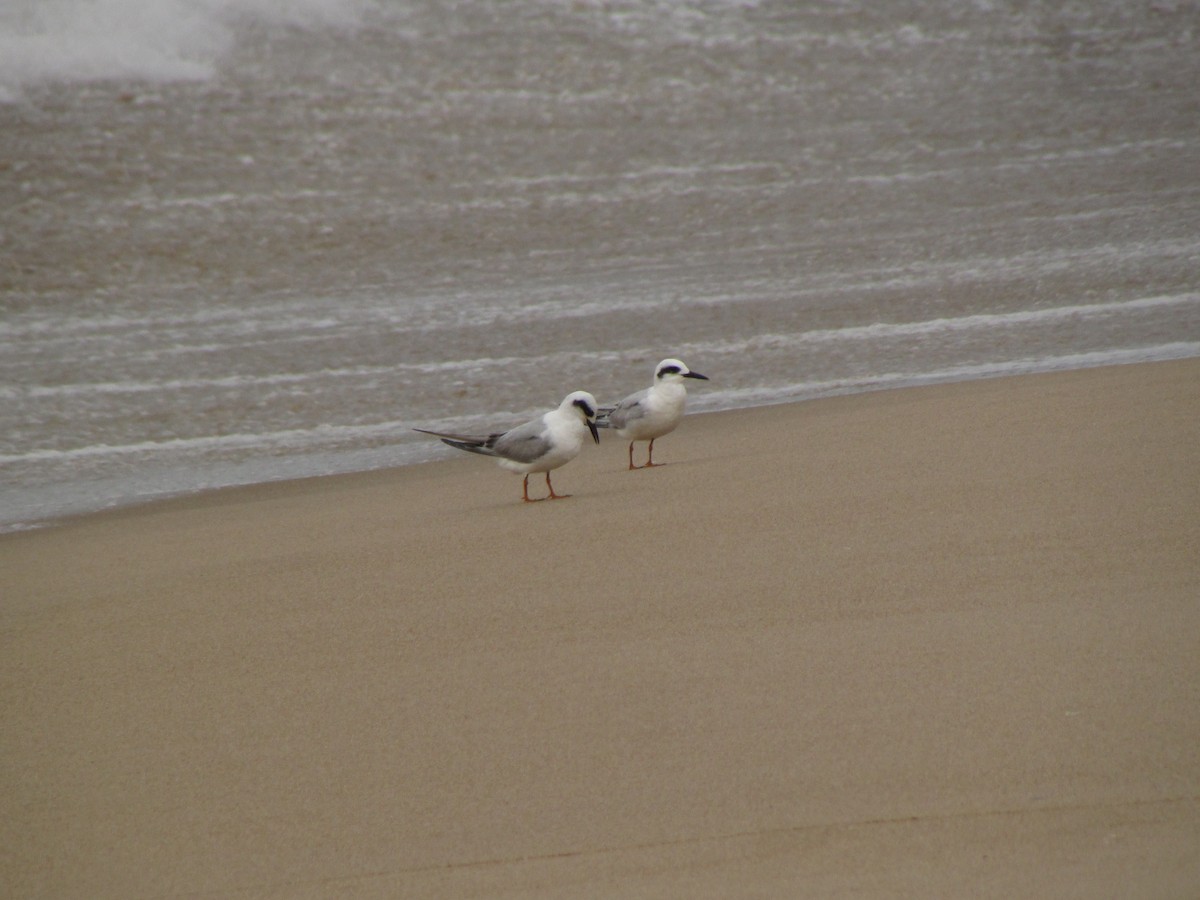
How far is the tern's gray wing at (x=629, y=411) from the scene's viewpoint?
288 inches

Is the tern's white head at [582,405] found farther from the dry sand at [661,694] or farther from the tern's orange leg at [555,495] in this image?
the dry sand at [661,694]

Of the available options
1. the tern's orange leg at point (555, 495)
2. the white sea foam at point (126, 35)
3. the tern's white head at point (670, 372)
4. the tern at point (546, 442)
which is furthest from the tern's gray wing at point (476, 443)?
the white sea foam at point (126, 35)

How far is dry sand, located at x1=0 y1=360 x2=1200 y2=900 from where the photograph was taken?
118 inches

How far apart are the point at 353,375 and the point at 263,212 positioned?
184 inches

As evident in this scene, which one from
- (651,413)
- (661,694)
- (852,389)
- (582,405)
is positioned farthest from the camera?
(852,389)

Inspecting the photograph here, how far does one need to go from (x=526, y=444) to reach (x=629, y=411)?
0.81 metres

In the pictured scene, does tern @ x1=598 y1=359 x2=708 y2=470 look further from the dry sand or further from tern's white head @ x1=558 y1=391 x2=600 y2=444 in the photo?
the dry sand

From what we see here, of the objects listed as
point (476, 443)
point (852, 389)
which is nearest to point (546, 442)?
point (476, 443)

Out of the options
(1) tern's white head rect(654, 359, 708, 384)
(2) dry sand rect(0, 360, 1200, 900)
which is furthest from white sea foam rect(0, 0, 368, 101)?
(2) dry sand rect(0, 360, 1200, 900)

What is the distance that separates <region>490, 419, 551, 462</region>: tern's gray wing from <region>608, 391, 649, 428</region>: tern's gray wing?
0.65 metres

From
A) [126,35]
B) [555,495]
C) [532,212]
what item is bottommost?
[555,495]

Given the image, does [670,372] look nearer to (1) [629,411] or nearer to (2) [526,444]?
(1) [629,411]

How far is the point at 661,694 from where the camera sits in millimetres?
3719

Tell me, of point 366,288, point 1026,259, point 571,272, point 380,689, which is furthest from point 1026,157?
point 380,689
